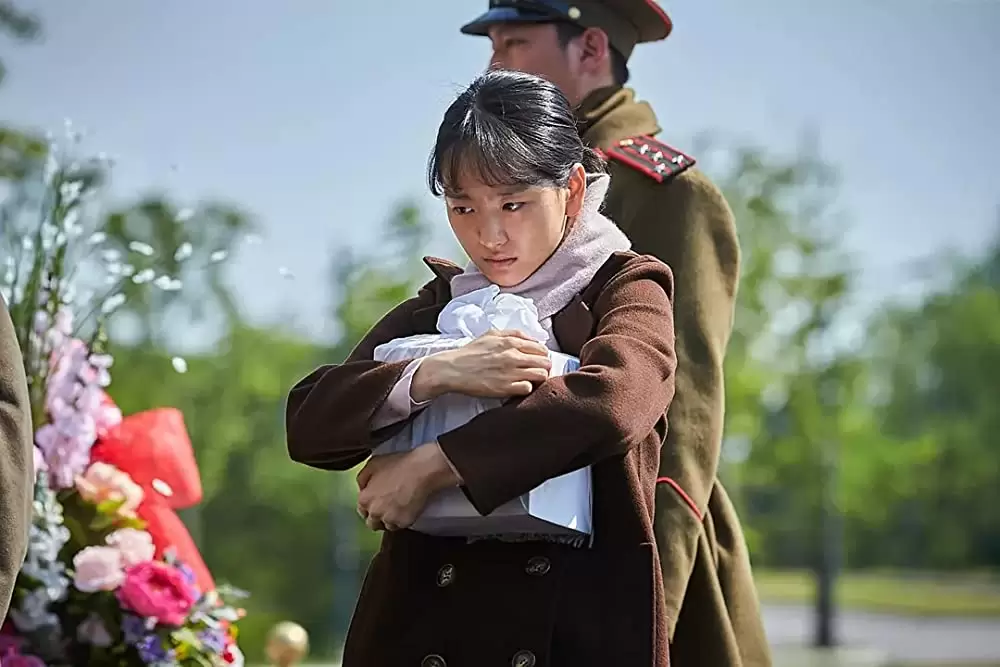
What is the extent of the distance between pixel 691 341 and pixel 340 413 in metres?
0.95

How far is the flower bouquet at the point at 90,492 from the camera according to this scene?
337 cm

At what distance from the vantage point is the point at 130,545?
343 cm

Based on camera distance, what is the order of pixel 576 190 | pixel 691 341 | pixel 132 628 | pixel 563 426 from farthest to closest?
pixel 132 628
pixel 691 341
pixel 576 190
pixel 563 426

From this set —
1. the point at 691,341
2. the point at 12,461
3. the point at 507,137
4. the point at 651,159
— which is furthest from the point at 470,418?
the point at 651,159

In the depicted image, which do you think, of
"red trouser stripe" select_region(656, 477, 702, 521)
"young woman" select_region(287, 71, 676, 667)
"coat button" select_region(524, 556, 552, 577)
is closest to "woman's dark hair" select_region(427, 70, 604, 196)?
"young woman" select_region(287, 71, 676, 667)

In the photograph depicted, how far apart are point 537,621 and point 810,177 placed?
41.8 ft

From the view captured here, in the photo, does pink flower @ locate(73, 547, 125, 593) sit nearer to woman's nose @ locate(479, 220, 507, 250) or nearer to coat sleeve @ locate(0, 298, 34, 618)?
coat sleeve @ locate(0, 298, 34, 618)

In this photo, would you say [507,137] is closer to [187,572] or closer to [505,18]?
[505,18]

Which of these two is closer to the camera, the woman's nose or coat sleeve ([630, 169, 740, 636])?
the woman's nose

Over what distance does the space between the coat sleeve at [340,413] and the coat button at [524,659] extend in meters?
0.29

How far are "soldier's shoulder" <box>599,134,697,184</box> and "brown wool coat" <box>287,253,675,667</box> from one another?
2.51 ft

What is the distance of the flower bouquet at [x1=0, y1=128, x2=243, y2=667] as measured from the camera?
11.1ft

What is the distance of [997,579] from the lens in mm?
18312

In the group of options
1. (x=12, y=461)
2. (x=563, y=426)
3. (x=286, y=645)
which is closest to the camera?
(x=563, y=426)
